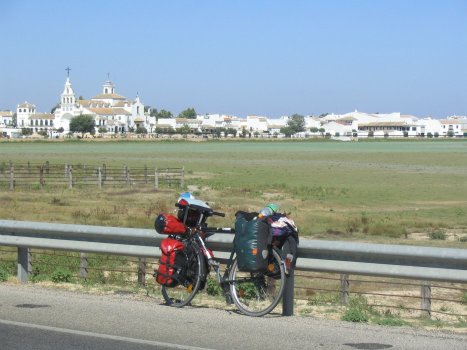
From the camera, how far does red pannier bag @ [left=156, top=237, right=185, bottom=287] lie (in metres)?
10.1

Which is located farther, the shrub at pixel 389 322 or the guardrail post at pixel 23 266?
the guardrail post at pixel 23 266

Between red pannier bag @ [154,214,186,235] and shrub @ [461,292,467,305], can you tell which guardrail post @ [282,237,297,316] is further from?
shrub @ [461,292,467,305]

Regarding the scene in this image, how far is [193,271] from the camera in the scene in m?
10.1

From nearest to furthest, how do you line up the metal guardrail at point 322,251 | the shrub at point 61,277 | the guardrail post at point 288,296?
1. the metal guardrail at point 322,251
2. the guardrail post at point 288,296
3. the shrub at point 61,277

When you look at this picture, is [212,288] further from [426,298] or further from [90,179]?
[90,179]

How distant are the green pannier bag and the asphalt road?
0.61 metres

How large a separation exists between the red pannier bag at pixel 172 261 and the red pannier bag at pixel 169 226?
11 centimetres

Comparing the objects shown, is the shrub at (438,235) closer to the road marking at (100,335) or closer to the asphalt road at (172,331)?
the asphalt road at (172,331)

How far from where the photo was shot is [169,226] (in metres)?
10.1

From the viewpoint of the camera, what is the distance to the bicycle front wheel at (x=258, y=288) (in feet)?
31.2

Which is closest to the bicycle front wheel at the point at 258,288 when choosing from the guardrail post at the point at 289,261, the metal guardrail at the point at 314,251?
the guardrail post at the point at 289,261

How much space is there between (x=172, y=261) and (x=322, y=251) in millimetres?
1635

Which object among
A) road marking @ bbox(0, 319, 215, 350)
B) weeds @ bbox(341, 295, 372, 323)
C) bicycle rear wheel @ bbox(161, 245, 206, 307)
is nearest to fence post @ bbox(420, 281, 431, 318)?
weeds @ bbox(341, 295, 372, 323)

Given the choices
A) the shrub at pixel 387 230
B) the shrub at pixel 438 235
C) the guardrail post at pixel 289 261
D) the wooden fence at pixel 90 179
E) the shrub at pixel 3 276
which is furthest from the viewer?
the wooden fence at pixel 90 179
